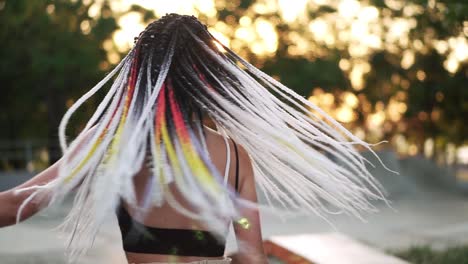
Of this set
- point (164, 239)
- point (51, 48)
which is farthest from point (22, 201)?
point (51, 48)

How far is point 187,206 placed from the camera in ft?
5.59

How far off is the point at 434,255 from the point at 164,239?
19.0ft

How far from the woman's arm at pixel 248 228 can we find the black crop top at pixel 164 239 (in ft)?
0.07

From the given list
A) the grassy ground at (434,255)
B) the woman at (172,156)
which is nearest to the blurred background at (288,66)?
the grassy ground at (434,255)

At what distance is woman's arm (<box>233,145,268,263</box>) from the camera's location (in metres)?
1.75

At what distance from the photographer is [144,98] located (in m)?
1.76

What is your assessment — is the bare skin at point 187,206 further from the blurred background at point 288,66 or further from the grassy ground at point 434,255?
the blurred background at point 288,66

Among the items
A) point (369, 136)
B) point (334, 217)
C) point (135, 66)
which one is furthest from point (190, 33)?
point (369, 136)

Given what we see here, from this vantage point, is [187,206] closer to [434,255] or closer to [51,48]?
[434,255]

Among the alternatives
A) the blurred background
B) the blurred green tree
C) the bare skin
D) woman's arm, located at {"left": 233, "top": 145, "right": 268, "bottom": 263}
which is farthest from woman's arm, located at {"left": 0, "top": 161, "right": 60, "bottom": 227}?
the blurred green tree

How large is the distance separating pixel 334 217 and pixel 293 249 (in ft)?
20.5

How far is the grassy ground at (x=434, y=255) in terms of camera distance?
259 inches

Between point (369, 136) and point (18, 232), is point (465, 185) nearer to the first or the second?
point (369, 136)

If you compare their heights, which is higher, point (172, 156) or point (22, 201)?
point (172, 156)
